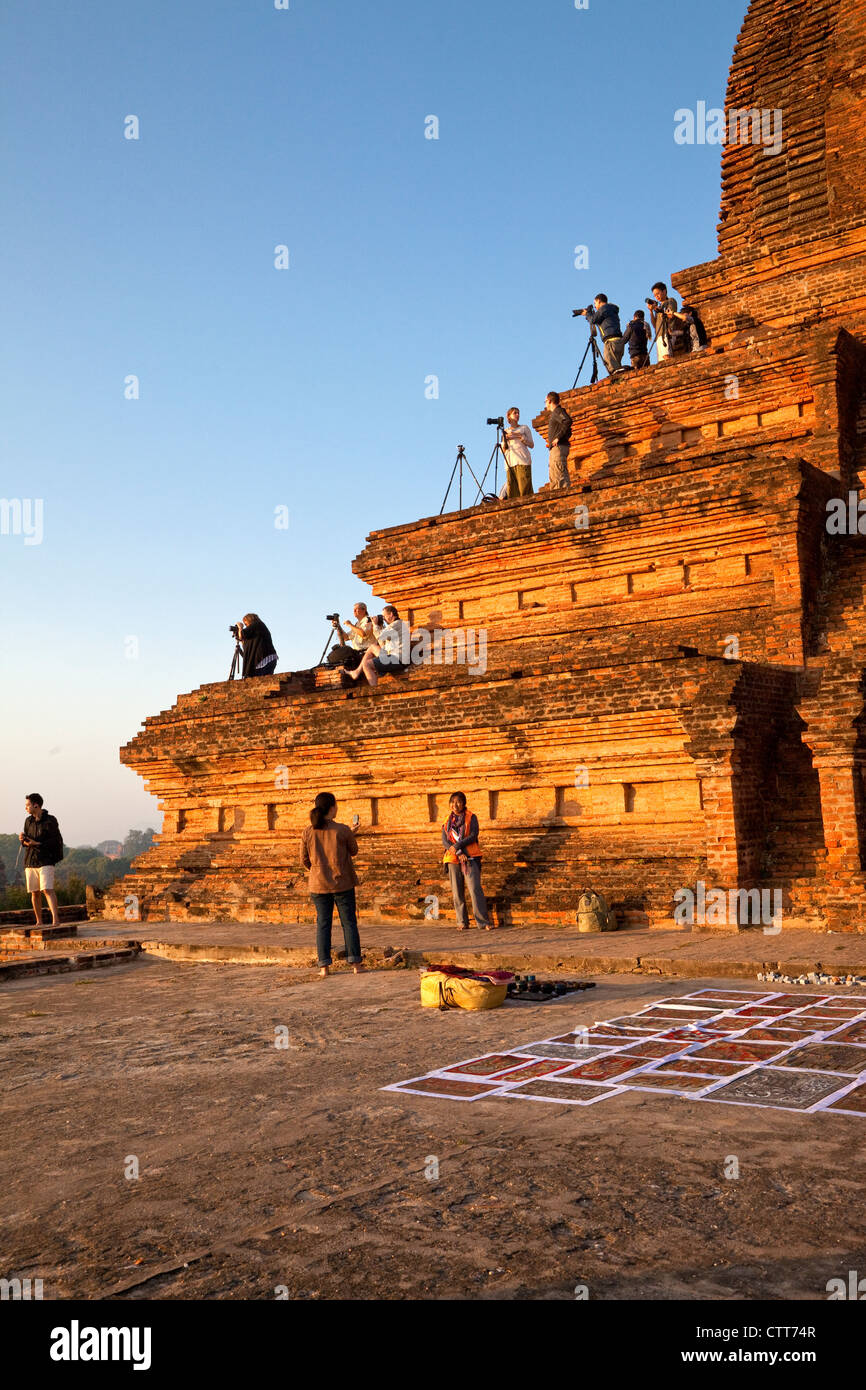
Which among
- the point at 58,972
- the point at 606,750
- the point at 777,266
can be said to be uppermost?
the point at 777,266

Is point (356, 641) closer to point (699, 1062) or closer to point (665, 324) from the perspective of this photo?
point (665, 324)

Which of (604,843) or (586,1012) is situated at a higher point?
(604,843)

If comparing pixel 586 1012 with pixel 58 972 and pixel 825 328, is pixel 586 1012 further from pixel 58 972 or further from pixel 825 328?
pixel 825 328

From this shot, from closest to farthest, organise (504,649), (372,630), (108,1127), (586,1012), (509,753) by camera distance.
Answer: (108,1127) → (586,1012) → (509,753) → (504,649) → (372,630)

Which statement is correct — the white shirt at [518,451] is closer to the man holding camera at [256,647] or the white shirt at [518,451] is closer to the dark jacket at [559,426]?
the dark jacket at [559,426]

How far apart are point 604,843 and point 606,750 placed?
44.8 inches

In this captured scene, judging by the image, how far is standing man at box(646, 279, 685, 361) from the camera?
19.7 meters

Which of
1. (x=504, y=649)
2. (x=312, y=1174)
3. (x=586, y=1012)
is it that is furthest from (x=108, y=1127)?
(x=504, y=649)

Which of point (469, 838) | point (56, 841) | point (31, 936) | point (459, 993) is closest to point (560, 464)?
point (469, 838)

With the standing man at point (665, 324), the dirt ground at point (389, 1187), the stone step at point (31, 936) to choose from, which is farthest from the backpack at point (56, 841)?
the standing man at point (665, 324)

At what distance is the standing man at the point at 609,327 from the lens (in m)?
21.7

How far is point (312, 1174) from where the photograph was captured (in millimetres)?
4531

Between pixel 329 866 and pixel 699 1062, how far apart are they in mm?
4978

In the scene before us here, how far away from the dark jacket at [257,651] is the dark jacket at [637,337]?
8887mm
